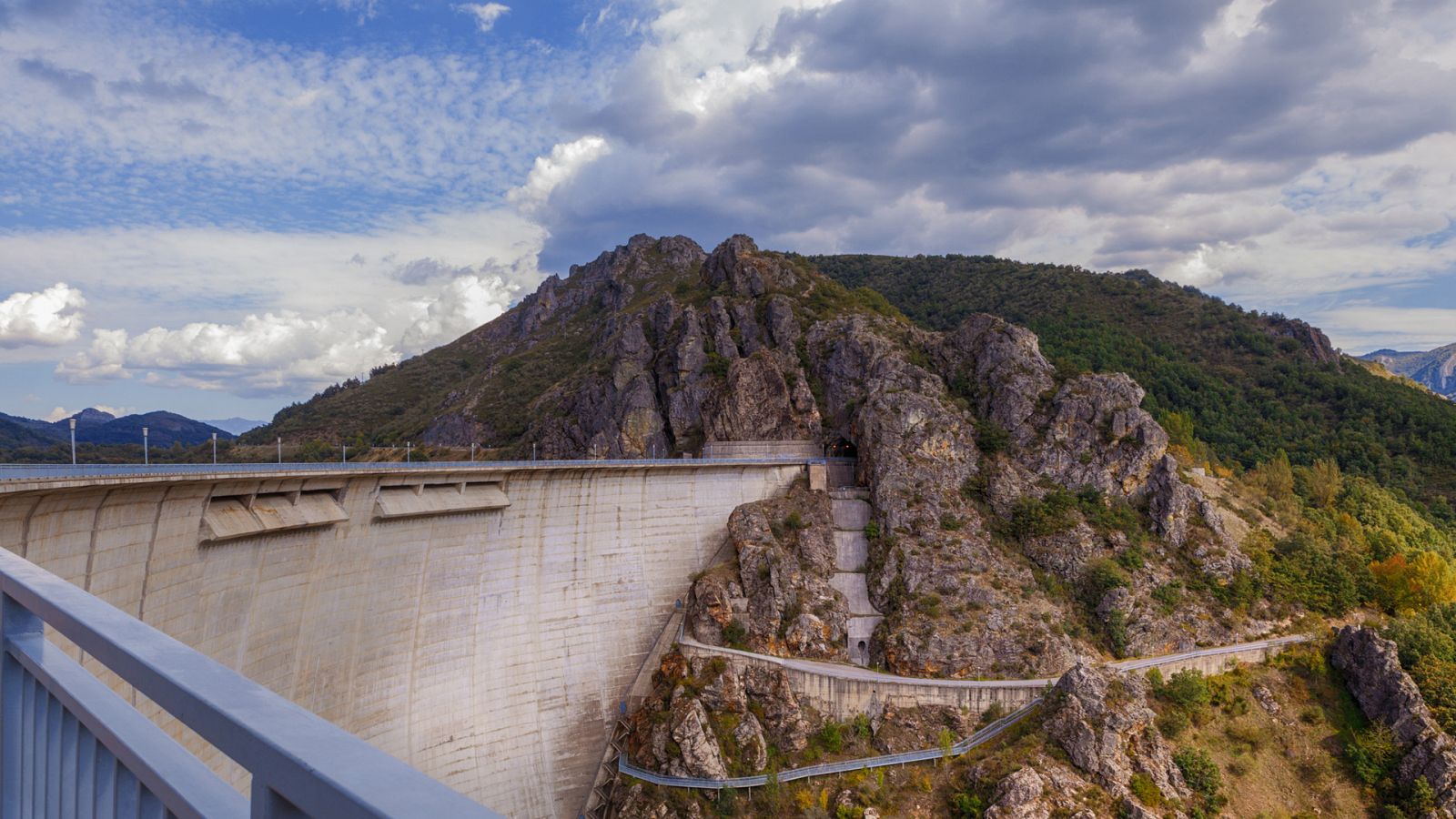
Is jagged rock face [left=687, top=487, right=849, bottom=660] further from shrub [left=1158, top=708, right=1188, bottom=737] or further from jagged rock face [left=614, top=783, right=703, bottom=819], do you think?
shrub [left=1158, top=708, right=1188, bottom=737]

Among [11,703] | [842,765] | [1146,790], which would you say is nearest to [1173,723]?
[1146,790]

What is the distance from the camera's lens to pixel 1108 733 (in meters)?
40.4

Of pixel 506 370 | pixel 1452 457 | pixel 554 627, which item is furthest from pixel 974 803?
pixel 506 370

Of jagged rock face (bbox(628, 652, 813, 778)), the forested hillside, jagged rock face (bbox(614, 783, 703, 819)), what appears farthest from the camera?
the forested hillside

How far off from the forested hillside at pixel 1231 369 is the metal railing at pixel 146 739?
64433mm

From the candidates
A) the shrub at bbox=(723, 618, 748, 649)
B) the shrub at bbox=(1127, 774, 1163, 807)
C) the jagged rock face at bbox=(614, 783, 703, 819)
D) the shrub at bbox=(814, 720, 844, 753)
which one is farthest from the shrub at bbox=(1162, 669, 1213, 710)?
the jagged rock face at bbox=(614, 783, 703, 819)

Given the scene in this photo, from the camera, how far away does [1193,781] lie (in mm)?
40750

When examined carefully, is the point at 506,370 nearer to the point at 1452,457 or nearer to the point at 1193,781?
the point at 1193,781

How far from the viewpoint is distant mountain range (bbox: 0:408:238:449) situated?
99.9 meters

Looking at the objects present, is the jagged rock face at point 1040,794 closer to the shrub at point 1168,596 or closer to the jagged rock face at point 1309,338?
the shrub at point 1168,596

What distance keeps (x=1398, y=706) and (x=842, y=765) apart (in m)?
29.9

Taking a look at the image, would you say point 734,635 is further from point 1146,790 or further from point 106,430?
point 106,430

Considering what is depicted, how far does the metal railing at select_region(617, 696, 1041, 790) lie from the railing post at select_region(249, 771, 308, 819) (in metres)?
42.2

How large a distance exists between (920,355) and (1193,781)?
114ft
